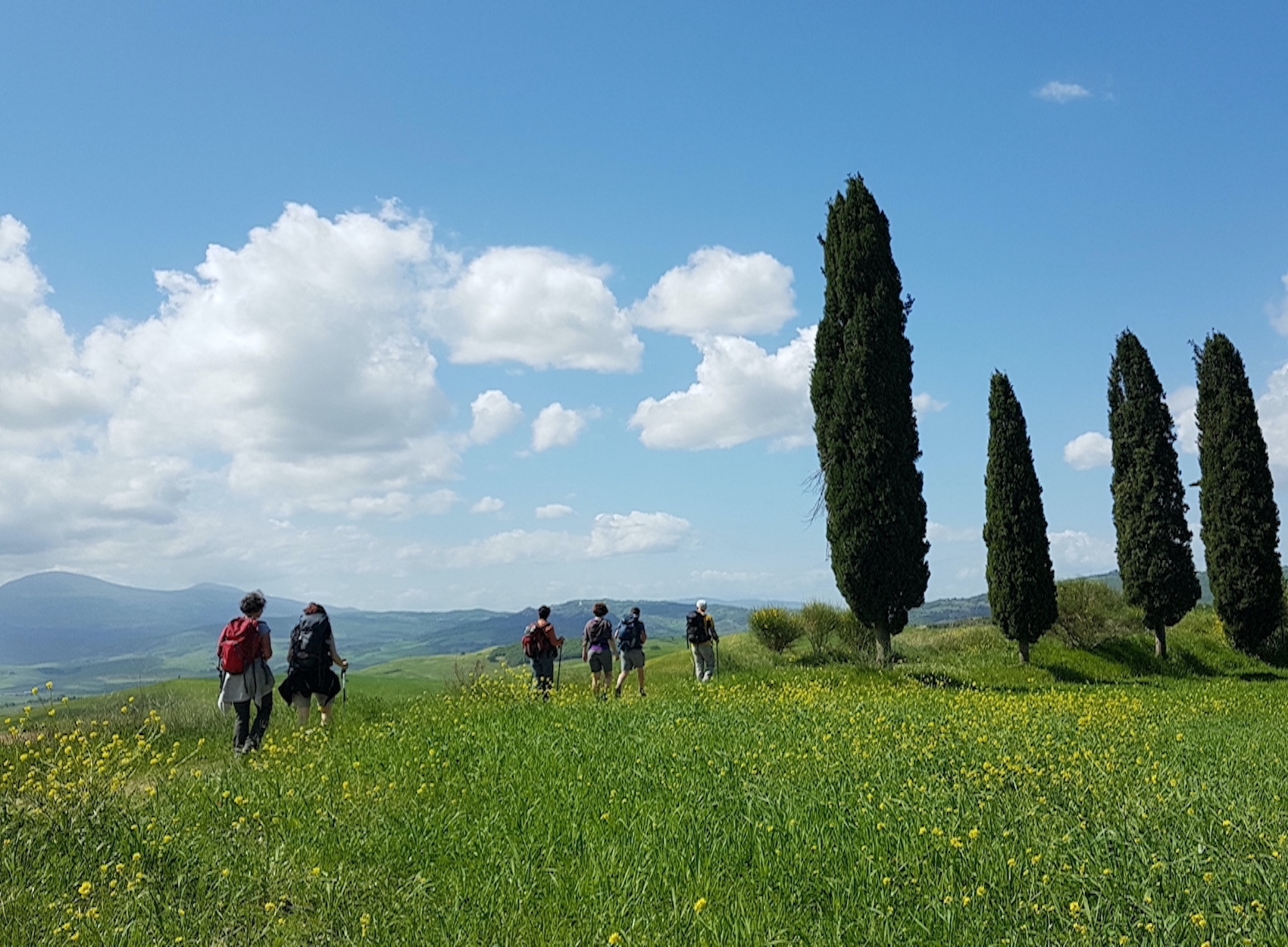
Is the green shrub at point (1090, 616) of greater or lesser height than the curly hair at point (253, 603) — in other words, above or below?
below

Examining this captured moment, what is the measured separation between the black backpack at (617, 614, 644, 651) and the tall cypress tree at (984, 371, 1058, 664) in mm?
13855

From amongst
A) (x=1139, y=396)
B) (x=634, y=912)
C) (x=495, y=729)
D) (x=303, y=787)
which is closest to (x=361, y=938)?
(x=634, y=912)

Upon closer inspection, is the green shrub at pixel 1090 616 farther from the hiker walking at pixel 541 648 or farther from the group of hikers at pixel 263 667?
the group of hikers at pixel 263 667

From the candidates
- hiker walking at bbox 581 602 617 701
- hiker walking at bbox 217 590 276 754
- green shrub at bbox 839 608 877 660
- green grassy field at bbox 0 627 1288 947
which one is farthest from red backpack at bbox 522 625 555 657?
green shrub at bbox 839 608 877 660


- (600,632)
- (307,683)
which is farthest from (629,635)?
(307,683)

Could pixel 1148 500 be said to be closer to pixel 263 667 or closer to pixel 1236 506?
pixel 1236 506

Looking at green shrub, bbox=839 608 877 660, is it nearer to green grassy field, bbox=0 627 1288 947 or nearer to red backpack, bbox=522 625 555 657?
red backpack, bbox=522 625 555 657

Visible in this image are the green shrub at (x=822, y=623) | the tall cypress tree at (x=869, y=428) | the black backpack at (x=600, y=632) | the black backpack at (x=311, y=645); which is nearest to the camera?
the black backpack at (x=311, y=645)

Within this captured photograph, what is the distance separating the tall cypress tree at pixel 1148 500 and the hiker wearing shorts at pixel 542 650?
66.0 ft

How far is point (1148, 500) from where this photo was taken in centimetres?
2794

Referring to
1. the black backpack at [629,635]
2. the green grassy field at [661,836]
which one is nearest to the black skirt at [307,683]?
the green grassy field at [661,836]

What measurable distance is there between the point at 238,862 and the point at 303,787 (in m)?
1.73

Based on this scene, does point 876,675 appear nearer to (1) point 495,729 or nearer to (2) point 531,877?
(1) point 495,729

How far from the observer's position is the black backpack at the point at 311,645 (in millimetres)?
12062
